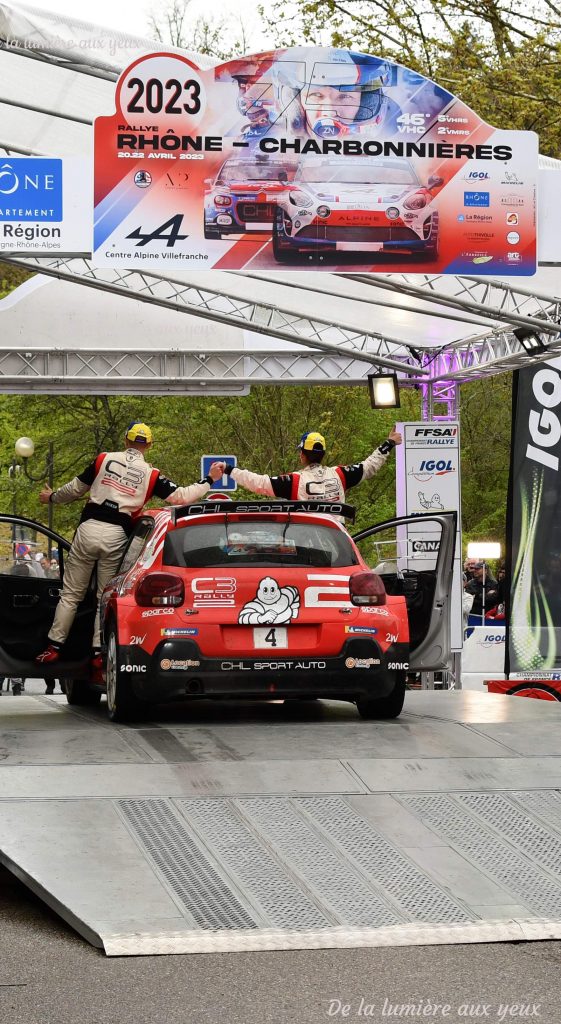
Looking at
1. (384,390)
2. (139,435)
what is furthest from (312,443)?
(384,390)

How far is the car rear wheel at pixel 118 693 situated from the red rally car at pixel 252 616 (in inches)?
0.4

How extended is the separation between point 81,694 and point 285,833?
5969 millimetres

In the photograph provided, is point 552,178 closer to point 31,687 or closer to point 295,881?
point 295,881

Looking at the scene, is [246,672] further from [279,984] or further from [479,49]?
[479,49]

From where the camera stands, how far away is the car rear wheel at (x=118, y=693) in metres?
9.74

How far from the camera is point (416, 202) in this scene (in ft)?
43.8

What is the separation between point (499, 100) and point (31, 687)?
511 inches

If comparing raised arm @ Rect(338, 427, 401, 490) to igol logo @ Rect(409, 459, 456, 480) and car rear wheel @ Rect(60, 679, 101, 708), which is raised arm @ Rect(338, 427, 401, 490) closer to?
car rear wheel @ Rect(60, 679, 101, 708)

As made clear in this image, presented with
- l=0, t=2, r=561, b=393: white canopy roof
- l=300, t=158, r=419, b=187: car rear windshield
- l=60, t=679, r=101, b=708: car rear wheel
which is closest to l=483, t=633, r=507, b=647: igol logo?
l=0, t=2, r=561, b=393: white canopy roof

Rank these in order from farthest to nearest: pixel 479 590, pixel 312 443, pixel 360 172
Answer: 1. pixel 479 590
2. pixel 360 172
3. pixel 312 443

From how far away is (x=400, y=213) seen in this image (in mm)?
13320

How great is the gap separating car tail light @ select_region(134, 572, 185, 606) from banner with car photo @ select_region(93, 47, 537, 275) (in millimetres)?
4233

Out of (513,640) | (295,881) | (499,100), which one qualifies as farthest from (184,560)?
(499,100)

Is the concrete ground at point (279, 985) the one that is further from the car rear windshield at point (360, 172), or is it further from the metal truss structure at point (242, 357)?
the metal truss structure at point (242, 357)
